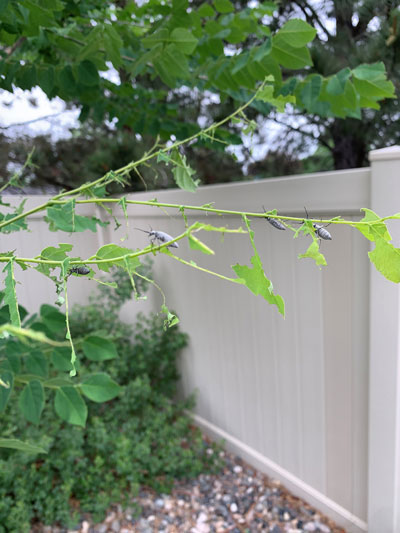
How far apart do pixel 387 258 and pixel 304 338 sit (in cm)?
102

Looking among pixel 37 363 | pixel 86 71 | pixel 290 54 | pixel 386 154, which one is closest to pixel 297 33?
pixel 290 54

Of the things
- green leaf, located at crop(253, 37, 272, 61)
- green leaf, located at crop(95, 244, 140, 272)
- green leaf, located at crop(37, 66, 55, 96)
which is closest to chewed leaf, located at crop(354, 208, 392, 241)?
green leaf, located at crop(95, 244, 140, 272)

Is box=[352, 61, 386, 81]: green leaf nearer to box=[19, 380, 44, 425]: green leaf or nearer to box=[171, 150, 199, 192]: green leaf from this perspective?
box=[171, 150, 199, 192]: green leaf

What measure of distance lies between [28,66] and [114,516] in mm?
1572

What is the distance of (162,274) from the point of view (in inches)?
79.7

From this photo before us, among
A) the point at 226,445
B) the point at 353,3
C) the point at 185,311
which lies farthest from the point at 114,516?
the point at 353,3

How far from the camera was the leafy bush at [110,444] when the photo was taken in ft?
4.59

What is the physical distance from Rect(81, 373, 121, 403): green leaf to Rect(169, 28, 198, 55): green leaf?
2.51 feet

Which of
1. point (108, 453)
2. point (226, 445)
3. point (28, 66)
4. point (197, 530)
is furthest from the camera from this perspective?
point (226, 445)

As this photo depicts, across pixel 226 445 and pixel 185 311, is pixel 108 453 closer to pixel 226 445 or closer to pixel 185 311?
pixel 226 445

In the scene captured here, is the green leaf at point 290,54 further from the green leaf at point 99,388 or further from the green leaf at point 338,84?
the green leaf at point 99,388

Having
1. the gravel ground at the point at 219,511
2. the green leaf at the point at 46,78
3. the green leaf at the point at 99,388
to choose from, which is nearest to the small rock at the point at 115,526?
the gravel ground at the point at 219,511

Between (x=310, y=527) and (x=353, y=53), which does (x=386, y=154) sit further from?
(x=310, y=527)

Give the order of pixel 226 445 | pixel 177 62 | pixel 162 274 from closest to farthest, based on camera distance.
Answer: pixel 177 62, pixel 226 445, pixel 162 274
